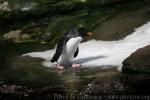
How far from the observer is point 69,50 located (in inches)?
458

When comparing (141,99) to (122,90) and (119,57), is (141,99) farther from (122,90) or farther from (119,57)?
(119,57)

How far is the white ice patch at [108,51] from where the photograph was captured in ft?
36.9

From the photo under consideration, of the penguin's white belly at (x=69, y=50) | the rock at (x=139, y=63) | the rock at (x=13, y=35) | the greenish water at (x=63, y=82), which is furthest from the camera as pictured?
the rock at (x=13, y=35)

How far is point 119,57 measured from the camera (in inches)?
442

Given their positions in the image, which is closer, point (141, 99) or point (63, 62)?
point (141, 99)

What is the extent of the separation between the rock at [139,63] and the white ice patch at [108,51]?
53cm

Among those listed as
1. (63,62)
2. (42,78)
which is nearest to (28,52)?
(63,62)

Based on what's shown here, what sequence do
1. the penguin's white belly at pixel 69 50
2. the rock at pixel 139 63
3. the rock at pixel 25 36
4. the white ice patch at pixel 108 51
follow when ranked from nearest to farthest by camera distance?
the rock at pixel 139 63 < the white ice patch at pixel 108 51 < the penguin's white belly at pixel 69 50 < the rock at pixel 25 36

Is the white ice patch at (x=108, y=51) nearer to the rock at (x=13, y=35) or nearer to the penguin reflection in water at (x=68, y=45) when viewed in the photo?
the penguin reflection in water at (x=68, y=45)

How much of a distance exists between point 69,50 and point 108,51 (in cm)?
93

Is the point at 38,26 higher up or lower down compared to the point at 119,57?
higher up

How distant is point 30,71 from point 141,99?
10.5 ft

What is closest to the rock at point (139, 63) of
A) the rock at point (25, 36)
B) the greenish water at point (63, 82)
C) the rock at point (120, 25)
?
the greenish water at point (63, 82)

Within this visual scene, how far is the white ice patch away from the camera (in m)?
11.2
